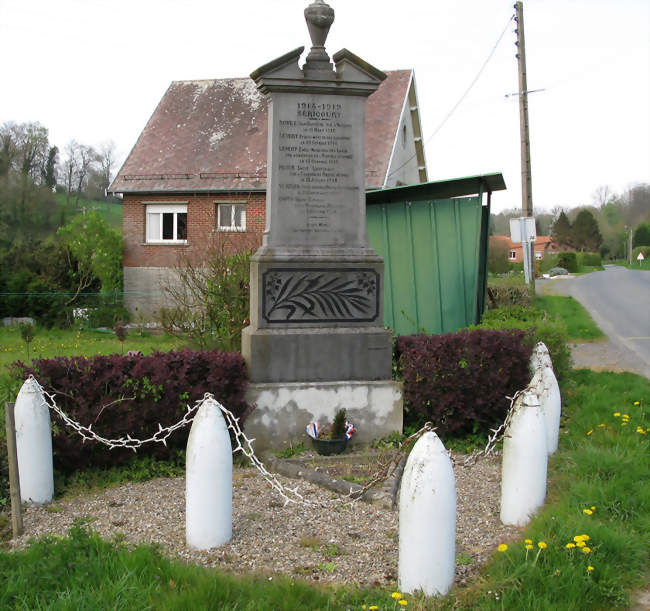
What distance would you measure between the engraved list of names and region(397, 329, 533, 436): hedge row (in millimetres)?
1452

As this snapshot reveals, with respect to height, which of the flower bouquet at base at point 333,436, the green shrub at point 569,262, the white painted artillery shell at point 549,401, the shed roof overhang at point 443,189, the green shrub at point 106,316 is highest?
the green shrub at point 569,262

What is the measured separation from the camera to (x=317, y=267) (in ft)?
22.5

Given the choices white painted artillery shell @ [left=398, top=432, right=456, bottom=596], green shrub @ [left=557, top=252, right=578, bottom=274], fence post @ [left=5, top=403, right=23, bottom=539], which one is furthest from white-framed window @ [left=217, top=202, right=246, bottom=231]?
green shrub @ [left=557, top=252, right=578, bottom=274]

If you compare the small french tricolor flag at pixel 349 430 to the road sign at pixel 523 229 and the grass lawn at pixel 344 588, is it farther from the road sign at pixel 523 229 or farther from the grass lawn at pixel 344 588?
the road sign at pixel 523 229

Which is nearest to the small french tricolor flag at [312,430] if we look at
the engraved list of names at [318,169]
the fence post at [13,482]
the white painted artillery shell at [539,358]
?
the engraved list of names at [318,169]

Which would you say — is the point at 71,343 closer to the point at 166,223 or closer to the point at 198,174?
the point at 166,223

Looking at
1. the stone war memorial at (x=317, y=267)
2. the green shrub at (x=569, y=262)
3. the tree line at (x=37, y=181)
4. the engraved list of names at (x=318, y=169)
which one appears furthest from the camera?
the green shrub at (x=569, y=262)

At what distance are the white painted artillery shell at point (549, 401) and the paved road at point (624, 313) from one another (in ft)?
18.3

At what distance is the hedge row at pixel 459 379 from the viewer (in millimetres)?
6793

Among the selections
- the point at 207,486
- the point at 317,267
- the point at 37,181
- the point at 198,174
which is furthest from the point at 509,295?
the point at 37,181

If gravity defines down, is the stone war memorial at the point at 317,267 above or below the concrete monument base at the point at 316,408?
above

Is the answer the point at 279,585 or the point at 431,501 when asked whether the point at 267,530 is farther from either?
the point at 431,501

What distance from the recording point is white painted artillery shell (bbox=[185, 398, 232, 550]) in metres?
4.26

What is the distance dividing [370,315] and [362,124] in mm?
1959
